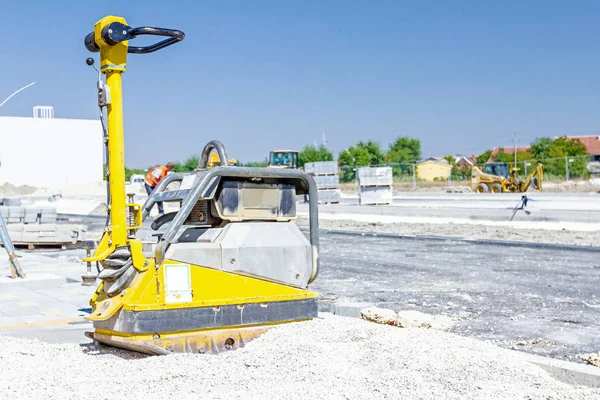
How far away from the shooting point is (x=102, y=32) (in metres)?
4.98

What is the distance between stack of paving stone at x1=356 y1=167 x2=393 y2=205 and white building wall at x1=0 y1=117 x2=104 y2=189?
37.5 metres

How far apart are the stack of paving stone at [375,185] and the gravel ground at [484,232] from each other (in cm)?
794

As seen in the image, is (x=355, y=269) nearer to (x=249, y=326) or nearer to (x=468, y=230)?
(x=249, y=326)

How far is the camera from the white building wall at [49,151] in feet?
199

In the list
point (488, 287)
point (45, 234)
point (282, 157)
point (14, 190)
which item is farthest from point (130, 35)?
point (14, 190)

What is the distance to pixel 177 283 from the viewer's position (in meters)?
4.88

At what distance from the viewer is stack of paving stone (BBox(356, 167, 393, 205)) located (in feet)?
102

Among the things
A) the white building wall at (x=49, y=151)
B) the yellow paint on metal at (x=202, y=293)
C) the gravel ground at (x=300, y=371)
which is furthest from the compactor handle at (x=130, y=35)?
the white building wall at (x=49, y=151)

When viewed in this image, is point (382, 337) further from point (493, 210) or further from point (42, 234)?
point (493, 210)

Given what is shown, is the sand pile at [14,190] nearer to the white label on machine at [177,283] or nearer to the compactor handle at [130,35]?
the compactor handle at [130,35]

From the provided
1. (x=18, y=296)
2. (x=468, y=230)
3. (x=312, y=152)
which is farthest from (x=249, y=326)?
(x=312, y=152)

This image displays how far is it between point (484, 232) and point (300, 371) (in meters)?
14.8

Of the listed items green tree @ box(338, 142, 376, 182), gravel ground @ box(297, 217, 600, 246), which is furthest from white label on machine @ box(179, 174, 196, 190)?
green tree @ box(338, 142, 376, 182)

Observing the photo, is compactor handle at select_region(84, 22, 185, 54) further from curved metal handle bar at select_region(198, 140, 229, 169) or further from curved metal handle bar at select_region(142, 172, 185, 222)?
curved metal handle bar at select_region(142, 172, 185, 222)
